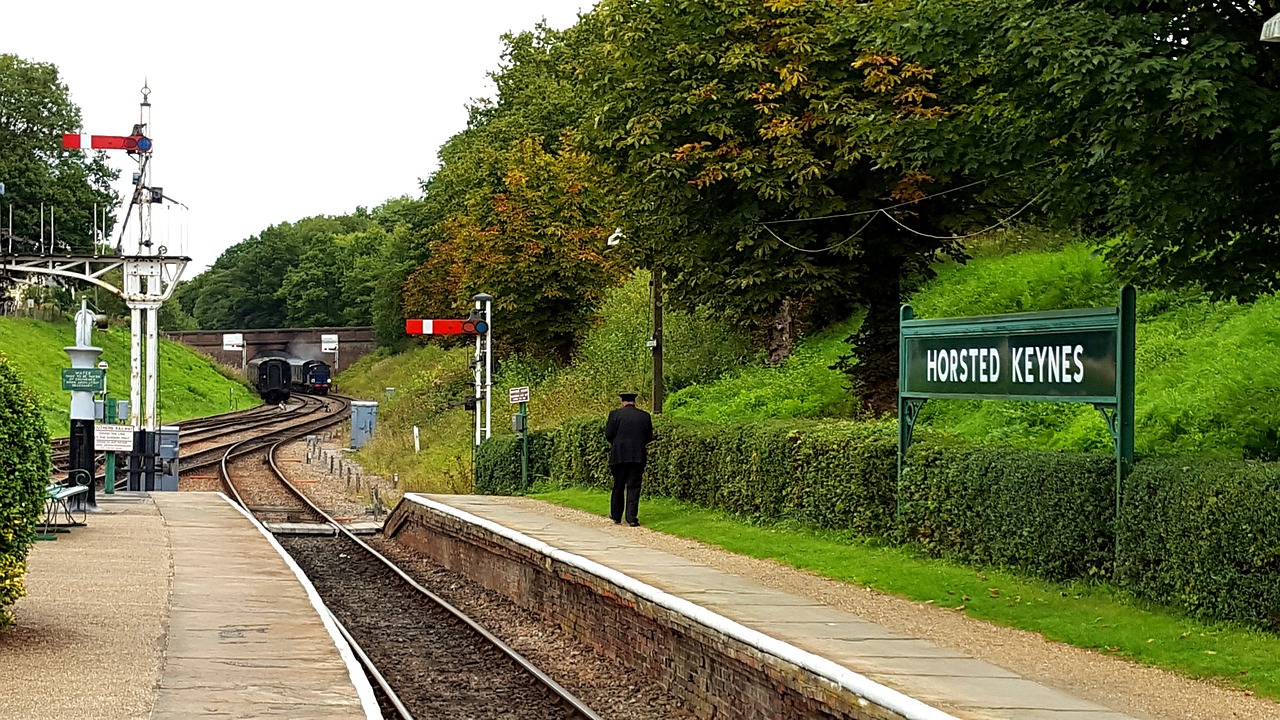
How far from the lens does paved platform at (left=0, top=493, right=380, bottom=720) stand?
372 inches

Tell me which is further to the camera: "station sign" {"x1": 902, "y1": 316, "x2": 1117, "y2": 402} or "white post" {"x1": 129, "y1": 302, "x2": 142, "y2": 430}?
"white post" {"x1": 129, "y1": 302, "x2": 142, "y2": 430}

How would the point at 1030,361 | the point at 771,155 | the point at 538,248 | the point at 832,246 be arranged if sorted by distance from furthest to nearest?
the point at 538,248
the point at 832,246
the point at 771,155
the point at 1030,361

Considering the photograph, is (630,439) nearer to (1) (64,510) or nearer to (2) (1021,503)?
(2) (1021,503)

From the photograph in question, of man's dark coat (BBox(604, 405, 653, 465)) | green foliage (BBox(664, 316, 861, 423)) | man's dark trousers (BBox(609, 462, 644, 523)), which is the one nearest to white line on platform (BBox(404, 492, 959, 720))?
man's dark coat (BBox(604, 405, 653, 465))

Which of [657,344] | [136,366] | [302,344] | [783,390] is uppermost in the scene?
[302,344]

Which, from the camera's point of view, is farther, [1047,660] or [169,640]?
[169,640]

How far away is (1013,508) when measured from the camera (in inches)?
488

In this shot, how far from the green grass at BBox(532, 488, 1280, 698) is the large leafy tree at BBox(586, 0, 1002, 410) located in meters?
5.81

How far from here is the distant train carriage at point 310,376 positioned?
90.4 metres

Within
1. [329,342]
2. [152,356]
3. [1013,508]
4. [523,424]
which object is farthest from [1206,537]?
[329,342]

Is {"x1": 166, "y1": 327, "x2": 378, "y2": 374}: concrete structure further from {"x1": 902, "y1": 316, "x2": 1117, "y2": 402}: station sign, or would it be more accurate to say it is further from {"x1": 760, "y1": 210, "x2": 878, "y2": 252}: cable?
{"x1": 902, "y1": 316, "x2": 1117, "y2": 402}: station sign

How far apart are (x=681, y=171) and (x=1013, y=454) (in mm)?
9791

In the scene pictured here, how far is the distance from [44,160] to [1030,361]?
74311mm

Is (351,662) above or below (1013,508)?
below
